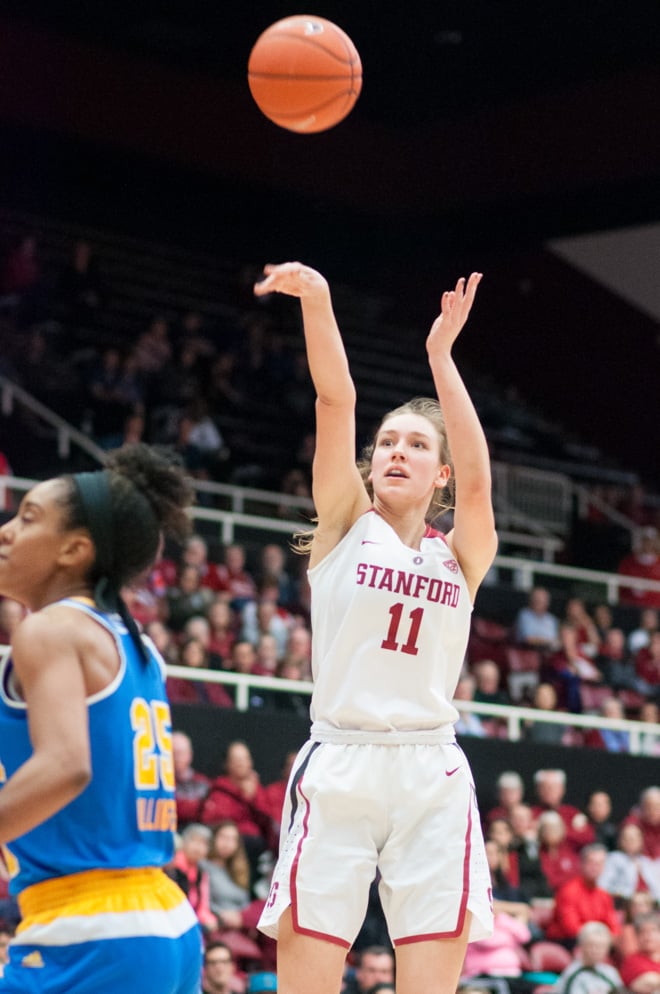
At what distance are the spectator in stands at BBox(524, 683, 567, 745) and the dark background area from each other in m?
7.96

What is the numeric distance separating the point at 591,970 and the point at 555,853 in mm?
1304

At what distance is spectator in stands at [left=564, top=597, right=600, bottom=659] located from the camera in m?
14.2

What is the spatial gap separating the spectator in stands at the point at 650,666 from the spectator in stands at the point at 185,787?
561 cm

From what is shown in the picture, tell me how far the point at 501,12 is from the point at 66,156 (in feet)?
17.4

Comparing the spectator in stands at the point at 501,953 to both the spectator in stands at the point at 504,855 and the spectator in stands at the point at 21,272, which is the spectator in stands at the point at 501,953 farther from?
the spectator in stands at the point at 21,272

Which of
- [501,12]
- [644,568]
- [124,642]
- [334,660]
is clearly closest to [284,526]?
[644,568]

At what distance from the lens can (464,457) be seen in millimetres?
4688

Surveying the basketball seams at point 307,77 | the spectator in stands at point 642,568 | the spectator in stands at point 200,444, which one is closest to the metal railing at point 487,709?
the spectator in stands at point 642,568

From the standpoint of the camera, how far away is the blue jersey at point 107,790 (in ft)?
10.6

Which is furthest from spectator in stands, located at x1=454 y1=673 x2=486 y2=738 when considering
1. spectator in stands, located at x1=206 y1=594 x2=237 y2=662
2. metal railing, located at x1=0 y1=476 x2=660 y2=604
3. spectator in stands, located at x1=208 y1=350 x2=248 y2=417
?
spectator in stands, located at x1=208 y1=350 x2=248 y2=417

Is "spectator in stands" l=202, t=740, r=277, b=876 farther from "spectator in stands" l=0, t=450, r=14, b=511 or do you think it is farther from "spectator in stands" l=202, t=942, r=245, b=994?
"spectator in stands" l=0, t=450, r=14, b=511

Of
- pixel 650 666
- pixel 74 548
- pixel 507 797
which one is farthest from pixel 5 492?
pixel 74 548

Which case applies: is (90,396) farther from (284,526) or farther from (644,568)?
(644,568)

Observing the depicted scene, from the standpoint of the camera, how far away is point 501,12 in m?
17.3
